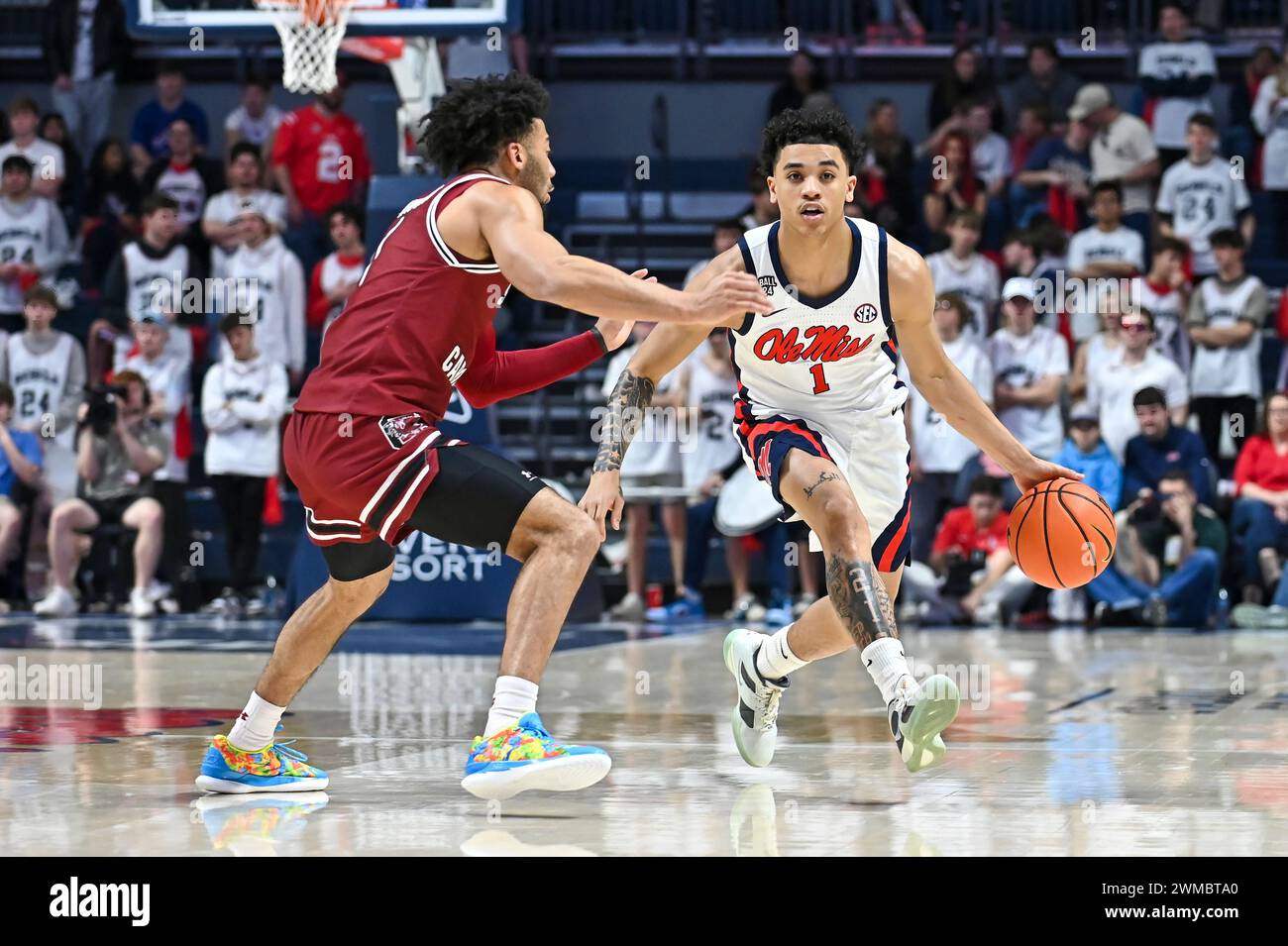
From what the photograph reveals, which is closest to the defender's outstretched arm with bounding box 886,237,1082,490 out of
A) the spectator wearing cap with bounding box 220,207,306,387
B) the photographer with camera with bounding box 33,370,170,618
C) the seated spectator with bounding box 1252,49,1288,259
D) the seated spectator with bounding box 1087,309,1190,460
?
the seated spectator with bounding box 1087,309,1190,460

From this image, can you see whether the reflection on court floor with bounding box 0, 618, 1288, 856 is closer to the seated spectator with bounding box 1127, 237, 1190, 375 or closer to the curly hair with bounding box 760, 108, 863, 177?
the curly hair with bounding box 760, 108, 863, 177

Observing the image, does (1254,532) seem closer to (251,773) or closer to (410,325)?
(410,325)

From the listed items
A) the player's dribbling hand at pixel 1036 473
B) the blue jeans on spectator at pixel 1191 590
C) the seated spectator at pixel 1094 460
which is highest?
the player's dribbling hand at pixel 1036 473

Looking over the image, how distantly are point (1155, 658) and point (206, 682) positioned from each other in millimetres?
4786

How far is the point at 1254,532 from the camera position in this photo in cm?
1209

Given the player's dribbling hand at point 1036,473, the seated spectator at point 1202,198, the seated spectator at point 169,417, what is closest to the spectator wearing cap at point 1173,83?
the seated spectator at point 1202,198

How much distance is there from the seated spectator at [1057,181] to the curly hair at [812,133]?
A: 886 centimetres

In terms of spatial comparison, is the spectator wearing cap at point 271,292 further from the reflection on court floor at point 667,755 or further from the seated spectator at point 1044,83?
the seated spectator at point 1044,83

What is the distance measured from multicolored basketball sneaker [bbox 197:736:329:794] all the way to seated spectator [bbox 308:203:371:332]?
827 cm

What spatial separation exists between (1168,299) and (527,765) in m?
9.33

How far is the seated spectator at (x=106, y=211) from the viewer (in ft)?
51.7

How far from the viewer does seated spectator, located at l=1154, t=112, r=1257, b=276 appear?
1408 cm

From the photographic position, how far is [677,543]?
12.8m
